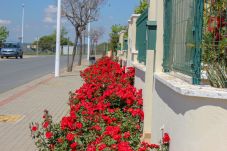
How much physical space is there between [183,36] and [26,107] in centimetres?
849

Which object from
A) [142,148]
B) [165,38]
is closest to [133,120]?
[165,38]

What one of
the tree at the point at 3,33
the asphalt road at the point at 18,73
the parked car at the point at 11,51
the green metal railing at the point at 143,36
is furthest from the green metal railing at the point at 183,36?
the tree at the point at 3,33

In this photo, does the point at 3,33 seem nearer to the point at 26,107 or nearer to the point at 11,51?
the point at 11,51

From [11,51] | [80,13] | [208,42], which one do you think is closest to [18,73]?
[80,13]

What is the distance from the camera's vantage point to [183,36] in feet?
14.2

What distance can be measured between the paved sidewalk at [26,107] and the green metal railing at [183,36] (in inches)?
124

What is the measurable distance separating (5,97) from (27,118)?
15.0 feet

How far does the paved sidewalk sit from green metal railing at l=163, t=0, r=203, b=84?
3.15 meters

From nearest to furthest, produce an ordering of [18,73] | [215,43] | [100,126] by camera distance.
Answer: [215,43] < [100,126] < [18,73]

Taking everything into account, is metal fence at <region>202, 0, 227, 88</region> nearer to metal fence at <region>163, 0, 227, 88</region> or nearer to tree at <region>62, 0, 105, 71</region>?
metal fence at <region>163, 0, 227, 88</region>

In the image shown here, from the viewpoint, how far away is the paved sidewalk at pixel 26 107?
25.2ft

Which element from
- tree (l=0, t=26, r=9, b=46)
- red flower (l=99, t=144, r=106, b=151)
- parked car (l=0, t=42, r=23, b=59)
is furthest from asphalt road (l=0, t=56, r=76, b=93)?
tree (l=0, t=26, r=9, b=46)

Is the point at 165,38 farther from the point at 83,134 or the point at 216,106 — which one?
the point at 216,106

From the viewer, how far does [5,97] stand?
47.8 feet
